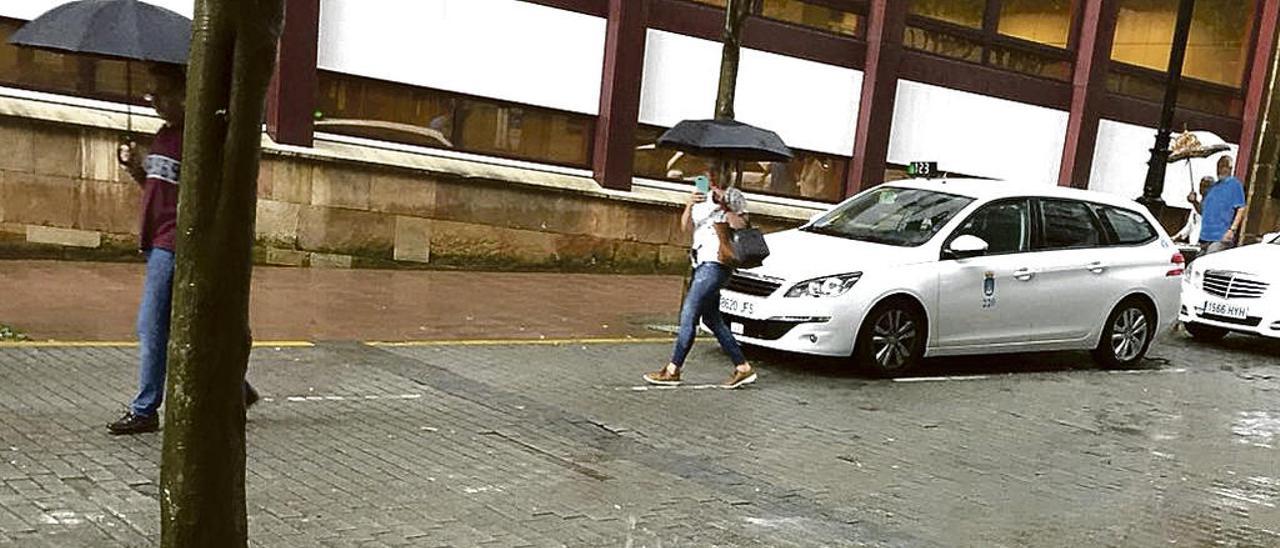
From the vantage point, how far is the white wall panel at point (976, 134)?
59.0 ft

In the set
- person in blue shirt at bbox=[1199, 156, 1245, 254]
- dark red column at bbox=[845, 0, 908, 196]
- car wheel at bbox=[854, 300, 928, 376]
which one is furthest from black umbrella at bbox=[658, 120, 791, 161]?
dark red column at bbox=[845, 0, 908, 196]

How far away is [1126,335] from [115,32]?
8.79 metres

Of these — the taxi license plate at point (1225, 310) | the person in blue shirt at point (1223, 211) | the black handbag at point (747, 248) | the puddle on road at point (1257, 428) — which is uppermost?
the person in blue shirt at point (1223, 211)

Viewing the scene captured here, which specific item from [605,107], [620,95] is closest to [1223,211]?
[620,95]

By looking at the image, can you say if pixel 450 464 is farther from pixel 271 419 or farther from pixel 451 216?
pixel 451 216

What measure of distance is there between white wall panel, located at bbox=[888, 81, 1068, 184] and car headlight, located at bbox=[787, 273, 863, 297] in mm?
9232

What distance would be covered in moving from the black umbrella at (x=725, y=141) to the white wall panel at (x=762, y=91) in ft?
20.3

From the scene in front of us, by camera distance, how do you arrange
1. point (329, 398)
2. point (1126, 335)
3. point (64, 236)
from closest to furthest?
point (329, 398) → point (1126, 335) → point (64, 236)

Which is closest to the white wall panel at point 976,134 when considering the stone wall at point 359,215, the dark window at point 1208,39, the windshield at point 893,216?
the dark window at point 1208,39

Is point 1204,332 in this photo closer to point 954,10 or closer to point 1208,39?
point 954,10

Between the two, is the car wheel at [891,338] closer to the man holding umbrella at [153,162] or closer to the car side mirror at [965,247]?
the car side mirror at [965,247]

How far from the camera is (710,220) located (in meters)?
8.37

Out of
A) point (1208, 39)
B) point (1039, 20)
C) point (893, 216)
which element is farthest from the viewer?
point (1208, 39)

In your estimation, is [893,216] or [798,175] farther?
[798,175]
